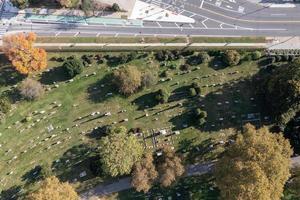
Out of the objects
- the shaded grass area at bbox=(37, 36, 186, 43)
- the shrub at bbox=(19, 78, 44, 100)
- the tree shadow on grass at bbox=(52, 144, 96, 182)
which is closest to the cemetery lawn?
the tree shadow on grass at bbox=(52, 144, 96, 182)

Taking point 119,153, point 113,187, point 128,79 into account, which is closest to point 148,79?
point 128,79

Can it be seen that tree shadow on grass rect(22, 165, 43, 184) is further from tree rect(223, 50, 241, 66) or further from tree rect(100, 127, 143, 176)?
tree rect(223, 50, 241, 66)

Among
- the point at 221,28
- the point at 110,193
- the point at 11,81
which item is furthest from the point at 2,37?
the point at 221,28

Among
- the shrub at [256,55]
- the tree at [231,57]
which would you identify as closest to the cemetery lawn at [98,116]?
the shrub at [256,55]

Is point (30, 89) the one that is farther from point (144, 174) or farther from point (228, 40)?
point (228, 40)

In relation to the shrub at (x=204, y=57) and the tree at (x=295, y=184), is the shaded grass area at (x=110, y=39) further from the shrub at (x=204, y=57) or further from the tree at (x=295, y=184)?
the tree at (x=295, y=184)

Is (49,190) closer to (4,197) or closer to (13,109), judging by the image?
(4,197)

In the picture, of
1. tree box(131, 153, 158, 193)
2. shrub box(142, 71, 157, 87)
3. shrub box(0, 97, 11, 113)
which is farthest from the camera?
shrub box(142, 71, 157, 87)
